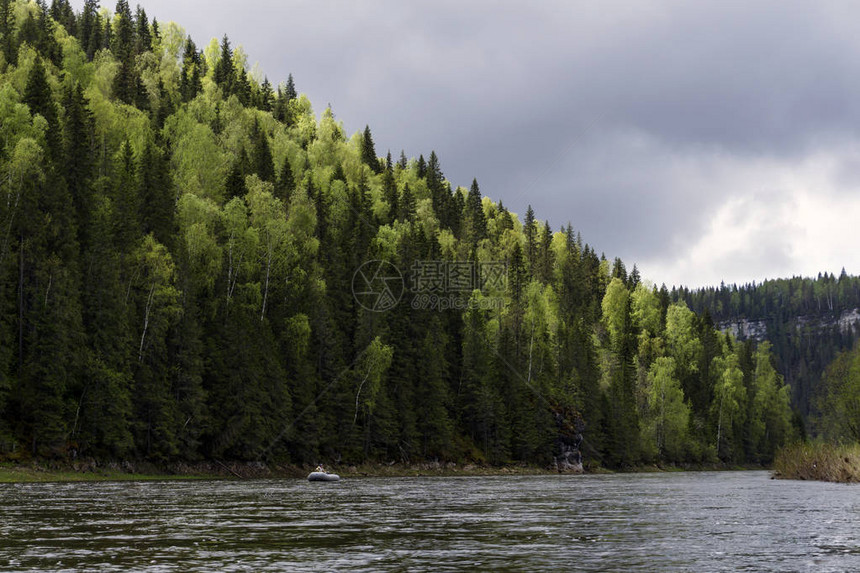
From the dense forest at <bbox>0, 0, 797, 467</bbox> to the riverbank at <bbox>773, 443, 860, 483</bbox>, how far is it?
136 feet

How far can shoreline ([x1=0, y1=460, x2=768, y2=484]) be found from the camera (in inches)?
2450

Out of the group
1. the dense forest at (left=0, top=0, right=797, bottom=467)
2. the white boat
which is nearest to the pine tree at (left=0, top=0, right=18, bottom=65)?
the dense forest at (left=0, top=0, right=797, bottom=467)

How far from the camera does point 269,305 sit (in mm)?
→ 95750

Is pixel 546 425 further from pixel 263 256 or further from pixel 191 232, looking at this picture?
pixel 191 232

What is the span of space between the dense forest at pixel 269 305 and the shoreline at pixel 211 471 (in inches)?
52.0

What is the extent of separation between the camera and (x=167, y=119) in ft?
382

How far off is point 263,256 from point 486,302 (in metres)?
42.2

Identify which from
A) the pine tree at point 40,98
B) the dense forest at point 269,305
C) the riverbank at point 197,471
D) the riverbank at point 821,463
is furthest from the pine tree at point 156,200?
the riverbank at point 821,463

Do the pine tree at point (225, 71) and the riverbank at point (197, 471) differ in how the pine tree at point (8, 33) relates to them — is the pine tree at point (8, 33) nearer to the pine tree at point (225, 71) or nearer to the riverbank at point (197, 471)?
the pine tree at point (225, 71)

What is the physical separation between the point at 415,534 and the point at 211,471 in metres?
55.4

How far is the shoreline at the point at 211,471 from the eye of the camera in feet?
204

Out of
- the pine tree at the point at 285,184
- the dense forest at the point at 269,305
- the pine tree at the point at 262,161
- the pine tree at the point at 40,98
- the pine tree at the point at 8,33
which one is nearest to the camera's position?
the dense forest at the point at 269,305

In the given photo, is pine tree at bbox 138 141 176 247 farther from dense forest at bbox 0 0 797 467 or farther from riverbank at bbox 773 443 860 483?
riverbank at bbox 773 443 860 483

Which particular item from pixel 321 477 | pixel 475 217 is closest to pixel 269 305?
pixel 321 477
